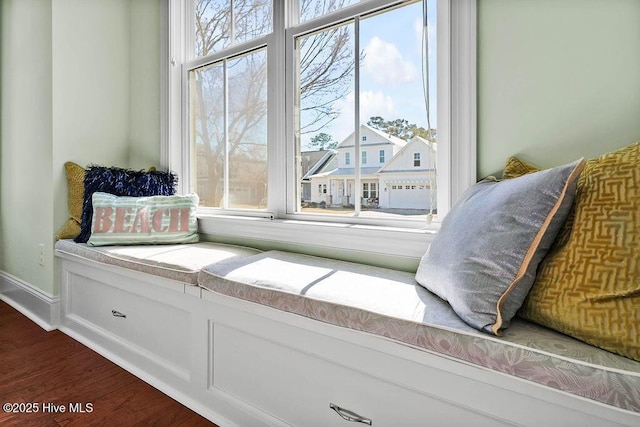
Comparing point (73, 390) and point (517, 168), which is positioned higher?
point (517, 168)

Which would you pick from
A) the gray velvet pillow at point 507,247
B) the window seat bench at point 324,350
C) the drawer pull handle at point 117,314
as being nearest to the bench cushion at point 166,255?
the window seat bench at point 324,350

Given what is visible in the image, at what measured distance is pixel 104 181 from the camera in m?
2.00

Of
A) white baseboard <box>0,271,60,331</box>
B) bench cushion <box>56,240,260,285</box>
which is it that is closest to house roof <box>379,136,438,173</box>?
bench cushion <box>56,240,260,285</box>

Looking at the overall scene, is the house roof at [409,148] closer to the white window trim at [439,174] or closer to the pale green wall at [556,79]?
the white window trim at [439,174]

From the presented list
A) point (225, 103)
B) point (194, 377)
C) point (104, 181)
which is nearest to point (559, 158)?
point (194, 377)

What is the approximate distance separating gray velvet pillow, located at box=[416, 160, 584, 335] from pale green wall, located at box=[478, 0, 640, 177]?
339mm

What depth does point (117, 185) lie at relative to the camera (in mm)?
2014

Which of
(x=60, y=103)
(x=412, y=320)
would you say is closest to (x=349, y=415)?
(x=412, y=320)

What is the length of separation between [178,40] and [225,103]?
610 mm

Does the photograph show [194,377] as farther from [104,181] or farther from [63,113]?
[63,113]

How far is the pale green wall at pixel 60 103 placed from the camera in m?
2.04

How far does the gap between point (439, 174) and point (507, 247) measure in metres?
0.59

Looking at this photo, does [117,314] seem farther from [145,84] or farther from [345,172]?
[145,84]

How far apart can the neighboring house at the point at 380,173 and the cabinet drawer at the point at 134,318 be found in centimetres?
86
